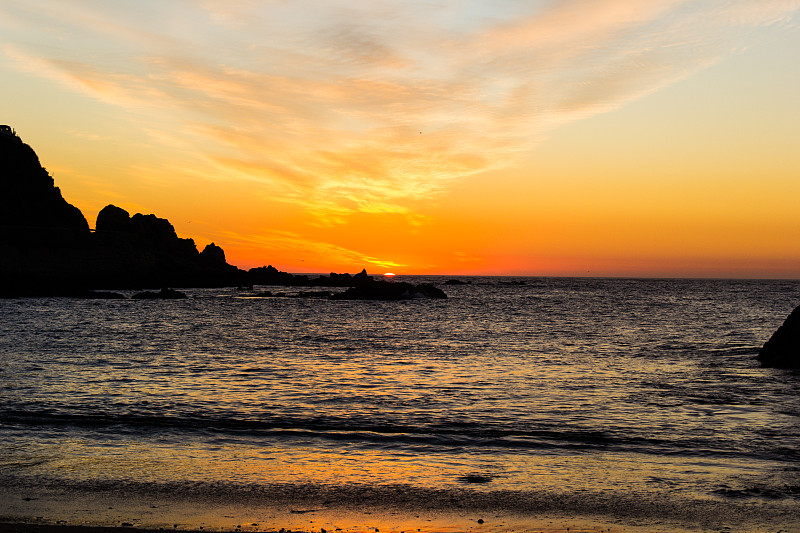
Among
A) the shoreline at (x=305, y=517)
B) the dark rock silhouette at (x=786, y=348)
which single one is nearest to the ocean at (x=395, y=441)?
the shoreline at (x=305, y=517)

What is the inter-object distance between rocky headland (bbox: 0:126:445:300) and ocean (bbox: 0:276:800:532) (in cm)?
7506

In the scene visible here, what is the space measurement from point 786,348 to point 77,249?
118 metres

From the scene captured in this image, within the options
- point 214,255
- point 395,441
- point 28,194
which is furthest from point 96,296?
point 395,441

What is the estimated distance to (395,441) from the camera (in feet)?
47.5

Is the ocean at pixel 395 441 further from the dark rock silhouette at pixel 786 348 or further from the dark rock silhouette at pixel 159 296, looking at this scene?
the dark rock silhouette at pixel 159 296

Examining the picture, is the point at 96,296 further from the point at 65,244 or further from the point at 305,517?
the point at 305,517

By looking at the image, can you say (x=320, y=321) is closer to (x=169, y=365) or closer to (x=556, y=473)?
(x=169, y=365)

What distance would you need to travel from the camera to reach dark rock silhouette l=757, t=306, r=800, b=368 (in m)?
27.2

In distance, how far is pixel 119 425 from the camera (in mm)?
15578

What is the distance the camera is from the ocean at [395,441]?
31.2 ft

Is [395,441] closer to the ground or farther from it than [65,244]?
closer to the ground

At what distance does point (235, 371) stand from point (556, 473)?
1685 centimetres

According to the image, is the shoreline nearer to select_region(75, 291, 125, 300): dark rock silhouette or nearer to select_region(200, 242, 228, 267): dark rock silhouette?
select_region(75, 291, 125, 300): dark rock silhouette

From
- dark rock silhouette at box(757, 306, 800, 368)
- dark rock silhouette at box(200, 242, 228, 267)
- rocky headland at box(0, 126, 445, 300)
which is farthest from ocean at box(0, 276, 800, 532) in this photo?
dark rock silhouette at box(200, 242, 228, 267)
